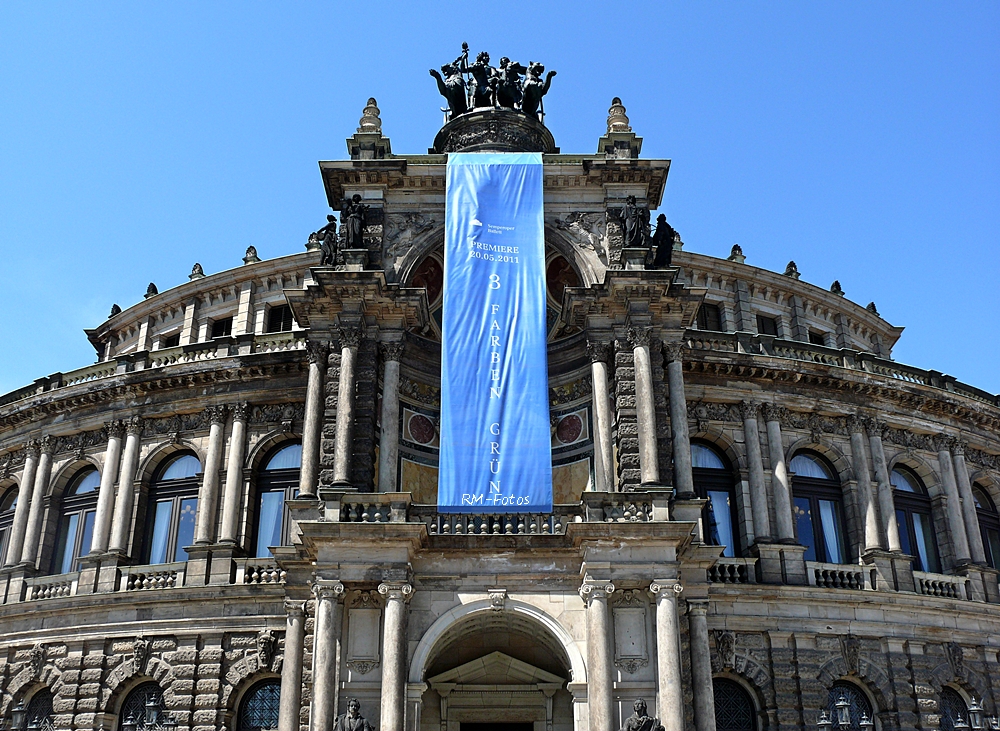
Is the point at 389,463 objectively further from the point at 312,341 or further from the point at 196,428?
the point at 196,428

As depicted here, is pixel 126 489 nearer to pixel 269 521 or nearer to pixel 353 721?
pixel 269 521

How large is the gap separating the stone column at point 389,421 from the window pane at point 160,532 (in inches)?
391

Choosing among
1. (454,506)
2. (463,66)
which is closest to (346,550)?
(454,506)

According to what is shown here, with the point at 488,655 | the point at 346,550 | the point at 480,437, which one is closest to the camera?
the point at 346,550

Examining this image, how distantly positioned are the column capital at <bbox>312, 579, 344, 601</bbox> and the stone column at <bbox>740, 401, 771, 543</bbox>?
14152mm

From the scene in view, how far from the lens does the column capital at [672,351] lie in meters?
27.9

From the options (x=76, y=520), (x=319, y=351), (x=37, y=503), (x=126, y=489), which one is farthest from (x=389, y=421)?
(x=37, y=503)

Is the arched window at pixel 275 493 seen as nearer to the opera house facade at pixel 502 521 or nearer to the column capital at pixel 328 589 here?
the opera house facade at pixel 502 521

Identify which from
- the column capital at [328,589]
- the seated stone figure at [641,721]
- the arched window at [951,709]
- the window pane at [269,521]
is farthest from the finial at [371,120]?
the arched window at [951,709]

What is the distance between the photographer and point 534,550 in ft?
77.9

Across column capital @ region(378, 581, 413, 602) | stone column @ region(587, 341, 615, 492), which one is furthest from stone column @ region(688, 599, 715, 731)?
column capital @ region(378, 581, 413, 602)

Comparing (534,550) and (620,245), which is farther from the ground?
(620,245)

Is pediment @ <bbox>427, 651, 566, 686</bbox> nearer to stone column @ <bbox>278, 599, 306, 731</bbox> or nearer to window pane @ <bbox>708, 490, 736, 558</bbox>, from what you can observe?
stone column @ <bbox>278, 599, 306, 731</bbox>

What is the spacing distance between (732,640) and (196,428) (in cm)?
1878
